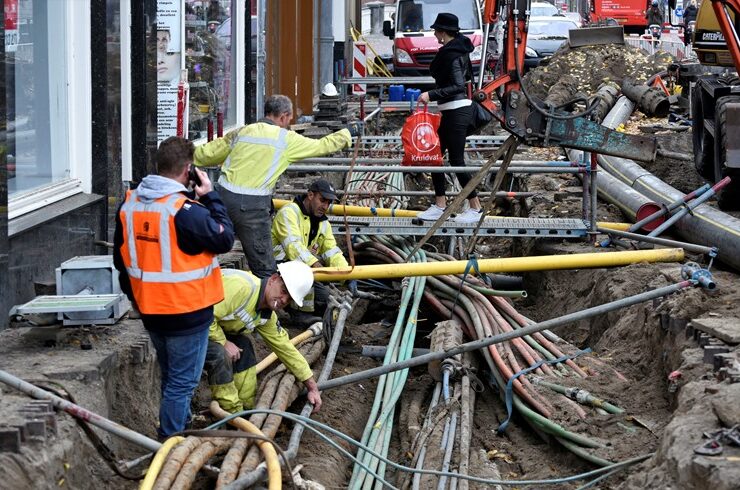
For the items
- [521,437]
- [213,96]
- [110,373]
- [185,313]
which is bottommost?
[521,437]

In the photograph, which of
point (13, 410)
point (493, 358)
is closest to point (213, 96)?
point (493, 358)

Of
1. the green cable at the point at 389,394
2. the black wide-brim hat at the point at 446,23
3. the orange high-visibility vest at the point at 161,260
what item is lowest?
the green cable at the point at 389,394

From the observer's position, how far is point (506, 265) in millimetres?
9688

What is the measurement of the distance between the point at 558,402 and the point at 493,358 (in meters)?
0.73

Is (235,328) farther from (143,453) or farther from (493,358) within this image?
(493,358)

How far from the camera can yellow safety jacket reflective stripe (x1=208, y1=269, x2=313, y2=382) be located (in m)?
6.86

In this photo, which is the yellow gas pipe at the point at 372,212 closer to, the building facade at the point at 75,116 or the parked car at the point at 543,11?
the building facade at the point at 75,116

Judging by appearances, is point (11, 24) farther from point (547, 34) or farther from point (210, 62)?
point (547, 34)

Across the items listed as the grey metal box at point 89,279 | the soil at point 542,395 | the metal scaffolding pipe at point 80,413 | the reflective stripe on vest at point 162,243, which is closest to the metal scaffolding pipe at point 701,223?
the soil at point 542,395

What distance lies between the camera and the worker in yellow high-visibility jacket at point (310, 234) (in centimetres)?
946

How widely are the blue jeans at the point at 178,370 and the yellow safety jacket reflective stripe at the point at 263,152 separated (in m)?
2.74

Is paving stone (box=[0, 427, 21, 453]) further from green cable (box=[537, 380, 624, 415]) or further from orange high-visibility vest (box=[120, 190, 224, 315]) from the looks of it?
green cable (box=[537, 380, 624, 415])

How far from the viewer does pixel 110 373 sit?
687 centimetres

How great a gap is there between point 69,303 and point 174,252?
1.48 meters
